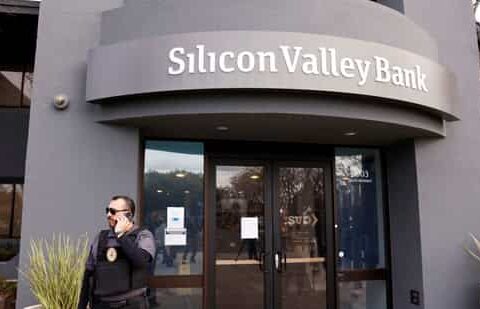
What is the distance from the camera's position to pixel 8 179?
706 centimetres

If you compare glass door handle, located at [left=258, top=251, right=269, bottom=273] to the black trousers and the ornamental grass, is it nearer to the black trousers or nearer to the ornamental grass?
the ornamental grass

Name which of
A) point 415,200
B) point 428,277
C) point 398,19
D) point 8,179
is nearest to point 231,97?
point 398,19

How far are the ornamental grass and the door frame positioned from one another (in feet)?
6.62

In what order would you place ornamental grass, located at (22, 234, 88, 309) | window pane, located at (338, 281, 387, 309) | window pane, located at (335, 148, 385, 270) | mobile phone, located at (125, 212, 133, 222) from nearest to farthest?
mobile phone, located at (125, 212, 133, 222) → ornamental grass, located at (22, 234, 88, 309) → window pane, located at (338, 281, 387, 309) → window pane, located at (335, 148, 385, 270)

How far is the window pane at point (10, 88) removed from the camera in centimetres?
745

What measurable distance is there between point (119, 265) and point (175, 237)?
2813mm

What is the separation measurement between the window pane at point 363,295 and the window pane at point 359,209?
278mm

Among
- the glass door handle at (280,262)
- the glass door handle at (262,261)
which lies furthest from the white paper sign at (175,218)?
the glass door handle at (280,262)

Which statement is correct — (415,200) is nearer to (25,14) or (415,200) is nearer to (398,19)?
(398,19)

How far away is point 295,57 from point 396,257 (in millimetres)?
3889

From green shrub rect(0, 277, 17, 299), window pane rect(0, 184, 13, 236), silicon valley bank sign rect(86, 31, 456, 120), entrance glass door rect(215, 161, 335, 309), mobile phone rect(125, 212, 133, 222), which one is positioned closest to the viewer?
mobile phone rect(125, 212, 133, 222)

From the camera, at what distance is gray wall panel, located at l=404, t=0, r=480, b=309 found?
20.4ft

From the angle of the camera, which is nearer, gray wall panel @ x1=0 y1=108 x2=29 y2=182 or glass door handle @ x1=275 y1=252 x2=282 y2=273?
glass door handle @ x1=275 y1=252 x2=282 y2=273

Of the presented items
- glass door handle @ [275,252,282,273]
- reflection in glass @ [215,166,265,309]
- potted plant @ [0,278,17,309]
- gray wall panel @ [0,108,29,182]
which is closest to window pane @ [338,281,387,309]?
glass door handle @ [275,252,282,273]
